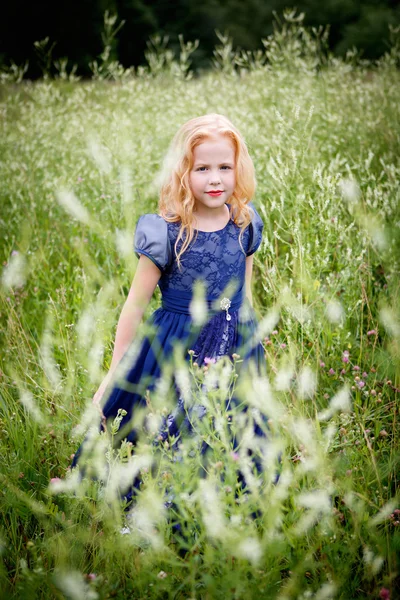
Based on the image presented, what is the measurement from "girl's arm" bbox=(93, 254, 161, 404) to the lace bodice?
0.05 meters

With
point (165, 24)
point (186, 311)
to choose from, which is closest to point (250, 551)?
point (186, 311)

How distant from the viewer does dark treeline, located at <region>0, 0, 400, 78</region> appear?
13.7 meters

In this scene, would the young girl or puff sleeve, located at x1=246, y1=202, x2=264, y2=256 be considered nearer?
the young girl

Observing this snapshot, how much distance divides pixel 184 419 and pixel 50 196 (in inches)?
88.9

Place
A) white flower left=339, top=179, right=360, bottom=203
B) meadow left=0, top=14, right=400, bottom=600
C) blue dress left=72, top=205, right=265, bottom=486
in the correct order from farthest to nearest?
white flower left=339, top=179, right=360, bottom=203 → blue dress left=72, top=205, right=265, bottom=486 → meadow left=0, top=14, right=400, bottom=600

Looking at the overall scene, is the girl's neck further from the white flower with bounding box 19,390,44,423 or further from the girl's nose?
the white flower with bounding box 19,390,44,423

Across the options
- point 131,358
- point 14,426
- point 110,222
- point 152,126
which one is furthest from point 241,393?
point 152,126

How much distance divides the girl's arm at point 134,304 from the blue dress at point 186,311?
0.04m

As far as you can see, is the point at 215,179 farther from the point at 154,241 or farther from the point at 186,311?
the point at 186,311

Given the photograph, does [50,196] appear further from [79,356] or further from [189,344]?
[189,344]

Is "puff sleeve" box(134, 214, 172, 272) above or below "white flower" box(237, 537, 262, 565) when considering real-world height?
above

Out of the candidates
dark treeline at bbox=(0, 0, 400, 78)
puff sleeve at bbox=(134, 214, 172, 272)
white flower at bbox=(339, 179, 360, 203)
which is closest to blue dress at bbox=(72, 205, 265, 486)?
puff sleeve at bbox=(134, 214, 172, 272)

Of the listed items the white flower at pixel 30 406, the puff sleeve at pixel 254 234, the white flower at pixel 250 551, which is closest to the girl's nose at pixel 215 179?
the puff sleeve at pixel 254 234

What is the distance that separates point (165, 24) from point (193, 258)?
52.3 feet
